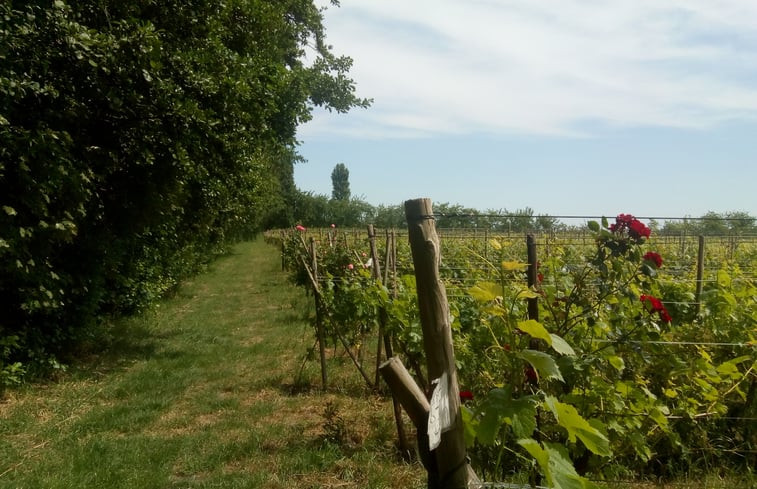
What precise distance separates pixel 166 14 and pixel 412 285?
4.76 meters

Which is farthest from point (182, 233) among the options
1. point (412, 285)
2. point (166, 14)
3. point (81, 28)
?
point (412, 285)

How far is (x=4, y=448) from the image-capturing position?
417cm

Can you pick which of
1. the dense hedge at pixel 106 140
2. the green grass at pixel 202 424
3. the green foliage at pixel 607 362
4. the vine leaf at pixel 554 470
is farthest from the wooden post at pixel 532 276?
the dense hedge at pixel 106 140

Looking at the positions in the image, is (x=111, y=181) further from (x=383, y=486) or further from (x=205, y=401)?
(x=383, y=486)

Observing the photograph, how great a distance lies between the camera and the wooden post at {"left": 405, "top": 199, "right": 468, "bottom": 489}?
1.85 m

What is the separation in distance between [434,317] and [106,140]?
17.1ft

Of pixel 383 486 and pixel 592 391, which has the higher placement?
pixel 592 391

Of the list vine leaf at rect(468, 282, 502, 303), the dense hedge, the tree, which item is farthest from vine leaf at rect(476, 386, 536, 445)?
the tree

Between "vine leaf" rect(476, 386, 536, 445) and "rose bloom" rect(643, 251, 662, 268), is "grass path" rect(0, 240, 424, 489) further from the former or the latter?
"rose bloom" rect(643, 251, 662, 268)

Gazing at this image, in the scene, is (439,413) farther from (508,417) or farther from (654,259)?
(654,259)

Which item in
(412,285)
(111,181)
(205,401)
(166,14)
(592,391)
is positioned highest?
(166,14)

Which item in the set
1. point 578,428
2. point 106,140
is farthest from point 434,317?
point 106,140

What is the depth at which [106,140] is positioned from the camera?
583cm

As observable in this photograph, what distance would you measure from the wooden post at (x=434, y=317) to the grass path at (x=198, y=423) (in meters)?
1.78
